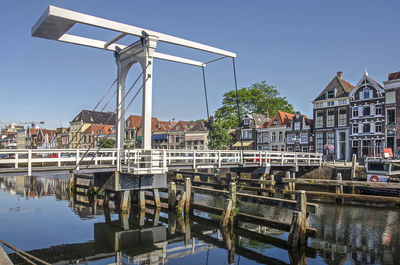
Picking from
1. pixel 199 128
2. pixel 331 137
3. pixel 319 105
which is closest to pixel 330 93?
pixel 319 105

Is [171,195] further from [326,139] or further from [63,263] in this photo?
[326,139]

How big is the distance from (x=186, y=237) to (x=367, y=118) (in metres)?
26.6

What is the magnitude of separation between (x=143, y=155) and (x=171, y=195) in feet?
11.1

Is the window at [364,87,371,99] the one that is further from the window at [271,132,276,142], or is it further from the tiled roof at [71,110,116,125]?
the tiled roof at [71,110,116,125]

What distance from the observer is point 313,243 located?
34.7 ft

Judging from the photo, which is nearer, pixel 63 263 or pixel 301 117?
pixel 63 263

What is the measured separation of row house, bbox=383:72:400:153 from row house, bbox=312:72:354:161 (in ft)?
12.7

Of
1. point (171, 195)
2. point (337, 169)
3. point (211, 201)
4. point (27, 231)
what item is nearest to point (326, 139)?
point (337, 169)

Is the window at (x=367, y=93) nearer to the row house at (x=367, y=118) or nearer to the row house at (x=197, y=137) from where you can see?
the row house at (x=367, y=118)

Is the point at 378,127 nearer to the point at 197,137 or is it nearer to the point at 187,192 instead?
the point at 187,192

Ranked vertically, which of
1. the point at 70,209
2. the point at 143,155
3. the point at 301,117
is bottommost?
the point at 70,209

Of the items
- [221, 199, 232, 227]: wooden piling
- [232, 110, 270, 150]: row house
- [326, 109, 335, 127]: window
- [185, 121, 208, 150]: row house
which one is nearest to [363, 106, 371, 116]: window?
[326, 109, 335, 127]: window

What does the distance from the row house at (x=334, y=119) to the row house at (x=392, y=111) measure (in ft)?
12.7

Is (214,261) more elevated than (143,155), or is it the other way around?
(143,155)
